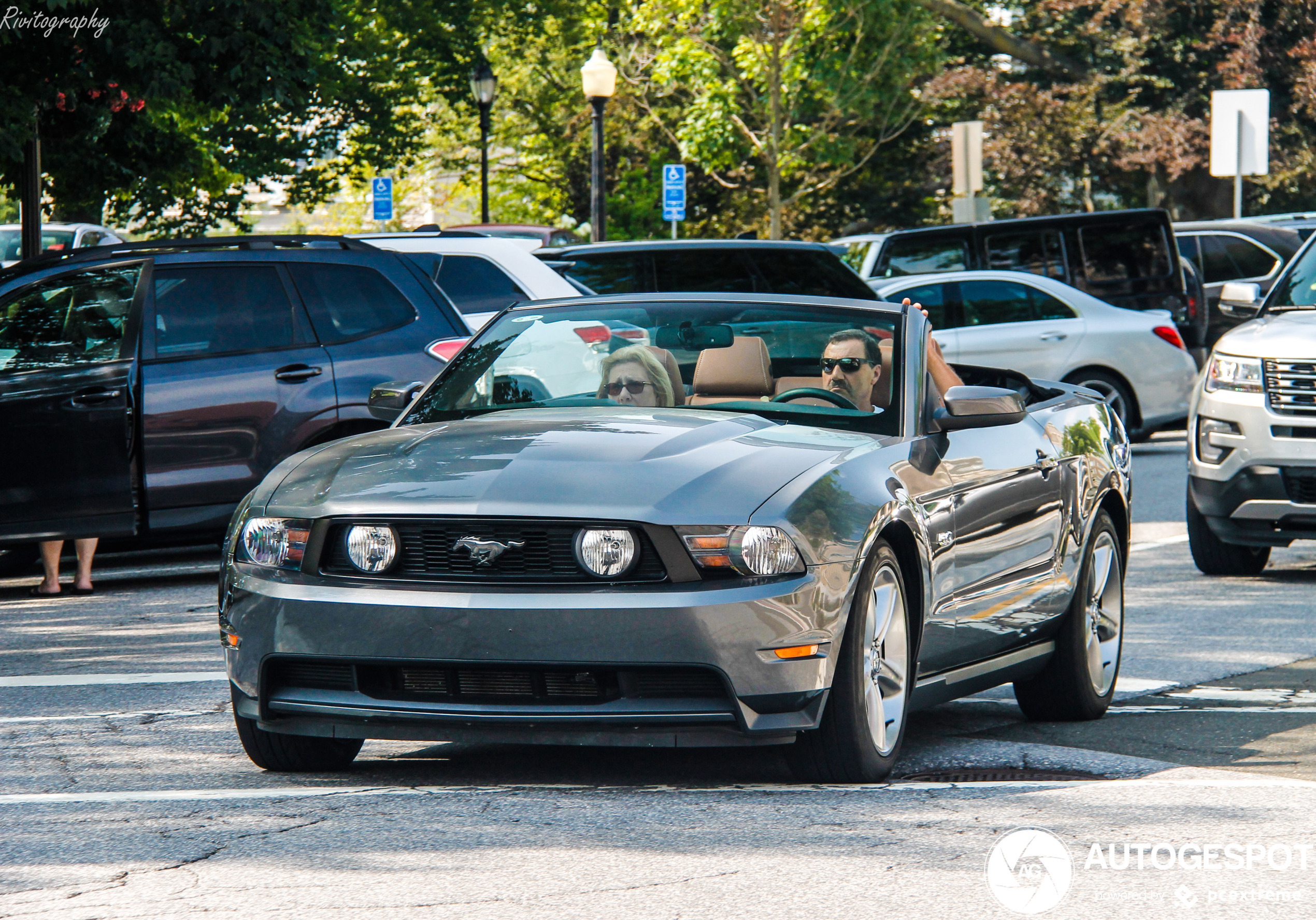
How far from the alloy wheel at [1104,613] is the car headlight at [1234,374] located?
11.6ft

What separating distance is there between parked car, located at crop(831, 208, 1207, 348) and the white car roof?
745 centimetres

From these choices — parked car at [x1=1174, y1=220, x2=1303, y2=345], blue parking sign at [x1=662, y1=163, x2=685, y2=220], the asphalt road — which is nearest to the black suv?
the asphalt road

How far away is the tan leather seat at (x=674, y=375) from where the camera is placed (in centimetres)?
620

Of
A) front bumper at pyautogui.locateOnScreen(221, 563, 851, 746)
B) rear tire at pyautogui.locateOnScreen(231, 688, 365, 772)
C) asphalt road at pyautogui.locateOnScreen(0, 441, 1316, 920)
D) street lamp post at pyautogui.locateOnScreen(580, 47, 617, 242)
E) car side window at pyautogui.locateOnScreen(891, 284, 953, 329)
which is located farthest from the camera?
street lamp post at pyautogui.locateOnScreen(580, 47, 617, 242)

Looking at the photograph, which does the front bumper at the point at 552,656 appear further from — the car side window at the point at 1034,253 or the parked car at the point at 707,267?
the car side window at the point at 1034,253

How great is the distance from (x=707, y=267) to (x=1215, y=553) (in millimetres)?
5234

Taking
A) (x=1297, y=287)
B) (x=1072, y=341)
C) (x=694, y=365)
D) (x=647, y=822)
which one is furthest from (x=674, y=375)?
(x=1072, y=341)

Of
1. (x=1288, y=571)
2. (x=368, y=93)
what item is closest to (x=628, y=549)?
(x=1288, y=571)

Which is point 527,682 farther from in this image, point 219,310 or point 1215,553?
point 1215,553

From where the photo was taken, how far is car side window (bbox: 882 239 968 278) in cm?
1981

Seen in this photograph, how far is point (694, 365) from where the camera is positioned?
6266 millimetres

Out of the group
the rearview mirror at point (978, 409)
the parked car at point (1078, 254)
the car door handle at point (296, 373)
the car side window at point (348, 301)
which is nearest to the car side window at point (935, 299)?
the parked car at point (1078, 254)

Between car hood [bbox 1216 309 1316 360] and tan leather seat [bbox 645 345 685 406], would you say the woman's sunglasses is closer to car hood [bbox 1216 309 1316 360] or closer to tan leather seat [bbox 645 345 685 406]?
tan leather seat [bbox 645 345 685 406]

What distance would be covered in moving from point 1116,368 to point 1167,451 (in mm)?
1366
